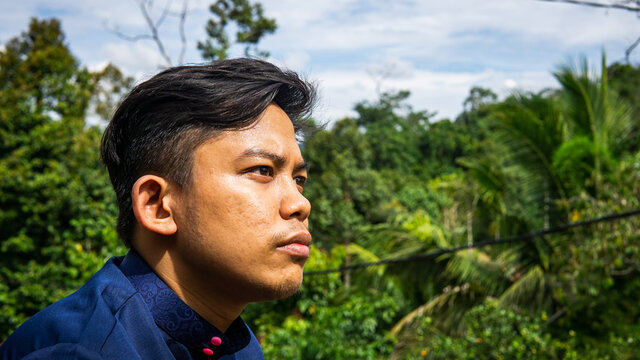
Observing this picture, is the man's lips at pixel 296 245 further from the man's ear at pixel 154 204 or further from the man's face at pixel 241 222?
the man's ear at pixel 154 204

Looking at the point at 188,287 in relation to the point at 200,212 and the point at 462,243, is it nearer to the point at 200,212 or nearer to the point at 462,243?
the point at 200,212

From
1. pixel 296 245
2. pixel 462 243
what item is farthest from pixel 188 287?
pixel 462 243

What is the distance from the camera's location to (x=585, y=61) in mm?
9039

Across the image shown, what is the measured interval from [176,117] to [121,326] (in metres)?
0.46

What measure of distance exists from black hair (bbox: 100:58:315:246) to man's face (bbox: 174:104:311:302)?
36 millimetres

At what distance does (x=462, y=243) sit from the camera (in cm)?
1109

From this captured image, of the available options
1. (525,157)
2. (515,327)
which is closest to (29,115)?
(515,327)

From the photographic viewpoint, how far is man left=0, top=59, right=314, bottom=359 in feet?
3.57

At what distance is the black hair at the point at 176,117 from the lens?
1.16m

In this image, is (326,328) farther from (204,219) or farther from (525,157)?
(204,219)

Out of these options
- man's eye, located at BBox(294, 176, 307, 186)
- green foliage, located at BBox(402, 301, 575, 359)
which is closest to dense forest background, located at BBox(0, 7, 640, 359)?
green foliage, located at BBox(402, 301, 575, 359)

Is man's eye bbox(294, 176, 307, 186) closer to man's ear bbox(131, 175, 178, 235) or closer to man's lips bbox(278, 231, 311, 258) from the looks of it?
man's lips bbox(278, 231, 311, 258)

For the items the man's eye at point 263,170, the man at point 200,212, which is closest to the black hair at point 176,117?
the man at point 200,212

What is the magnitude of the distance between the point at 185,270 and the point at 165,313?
10 cm
